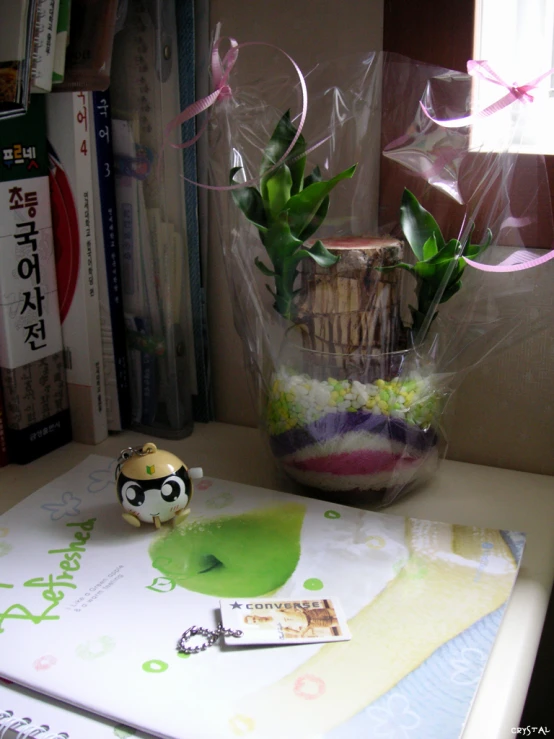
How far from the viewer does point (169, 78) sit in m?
0.75

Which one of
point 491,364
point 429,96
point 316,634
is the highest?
point 429,96

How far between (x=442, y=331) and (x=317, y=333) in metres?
0.11

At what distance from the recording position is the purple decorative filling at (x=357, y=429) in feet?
2.10

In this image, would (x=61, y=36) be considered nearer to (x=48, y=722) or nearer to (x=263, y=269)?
(x=263, y=269)

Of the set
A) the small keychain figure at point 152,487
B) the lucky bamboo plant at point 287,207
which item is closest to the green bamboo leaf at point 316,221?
the lucky bamboo plant at point 287,207

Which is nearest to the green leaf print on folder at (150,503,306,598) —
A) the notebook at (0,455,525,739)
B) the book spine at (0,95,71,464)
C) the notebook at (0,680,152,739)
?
the notebook at (0,455,525,739)

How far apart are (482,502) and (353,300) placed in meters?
0.22

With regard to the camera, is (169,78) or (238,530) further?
(169,78)

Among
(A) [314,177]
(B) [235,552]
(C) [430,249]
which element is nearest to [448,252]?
(C) [430,249]

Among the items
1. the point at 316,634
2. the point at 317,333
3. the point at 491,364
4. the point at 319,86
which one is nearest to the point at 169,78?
the point at 319,86

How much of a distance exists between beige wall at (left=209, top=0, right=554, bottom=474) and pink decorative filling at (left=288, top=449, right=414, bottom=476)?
0.27 feet

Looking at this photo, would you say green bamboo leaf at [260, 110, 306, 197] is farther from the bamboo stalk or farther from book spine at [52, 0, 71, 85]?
book spine at [52, 0, 71, 85]

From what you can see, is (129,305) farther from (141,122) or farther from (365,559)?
(365,559)

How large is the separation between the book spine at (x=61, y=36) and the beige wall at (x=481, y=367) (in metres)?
0.15
